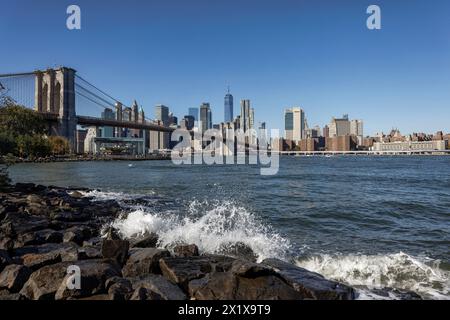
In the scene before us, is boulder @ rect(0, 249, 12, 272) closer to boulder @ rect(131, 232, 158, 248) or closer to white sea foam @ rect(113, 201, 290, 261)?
boulder @ rect(131, 232, 158, 248)

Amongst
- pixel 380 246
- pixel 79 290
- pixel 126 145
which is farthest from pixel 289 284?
pixel 126 145

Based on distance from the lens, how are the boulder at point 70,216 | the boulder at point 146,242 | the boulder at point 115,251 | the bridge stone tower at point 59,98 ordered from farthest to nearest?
the bridge stone tower at point 59,98, the boulder at point 70,216, the boulder at point 146,242, the boulder at point 115,251

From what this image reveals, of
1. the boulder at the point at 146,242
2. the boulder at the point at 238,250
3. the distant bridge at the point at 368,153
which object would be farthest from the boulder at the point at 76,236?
the distant bridge at the point at 368,153

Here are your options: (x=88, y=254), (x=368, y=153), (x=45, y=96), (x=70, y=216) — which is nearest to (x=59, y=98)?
(x=45, y=96)

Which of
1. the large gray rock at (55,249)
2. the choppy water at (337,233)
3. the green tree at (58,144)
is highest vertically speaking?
the green tree at (58,144)

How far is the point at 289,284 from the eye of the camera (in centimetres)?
448

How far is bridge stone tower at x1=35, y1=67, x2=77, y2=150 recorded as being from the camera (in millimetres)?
66150

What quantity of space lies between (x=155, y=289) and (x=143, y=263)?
0.94 metres

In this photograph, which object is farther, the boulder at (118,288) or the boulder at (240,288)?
the boulder at (240,288)

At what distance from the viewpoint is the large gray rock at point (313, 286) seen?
4.25 m

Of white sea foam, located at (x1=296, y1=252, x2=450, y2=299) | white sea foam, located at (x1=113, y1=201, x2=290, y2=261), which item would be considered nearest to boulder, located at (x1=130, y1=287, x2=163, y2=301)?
white sea foam, located at (x1=296, y1=252, x2=450, y2=299)

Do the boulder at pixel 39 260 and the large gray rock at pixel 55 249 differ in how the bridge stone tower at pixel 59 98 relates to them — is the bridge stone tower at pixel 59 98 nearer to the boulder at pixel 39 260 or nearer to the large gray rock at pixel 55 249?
the large gray rock at pixel 55 249

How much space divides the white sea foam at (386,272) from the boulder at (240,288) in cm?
137
